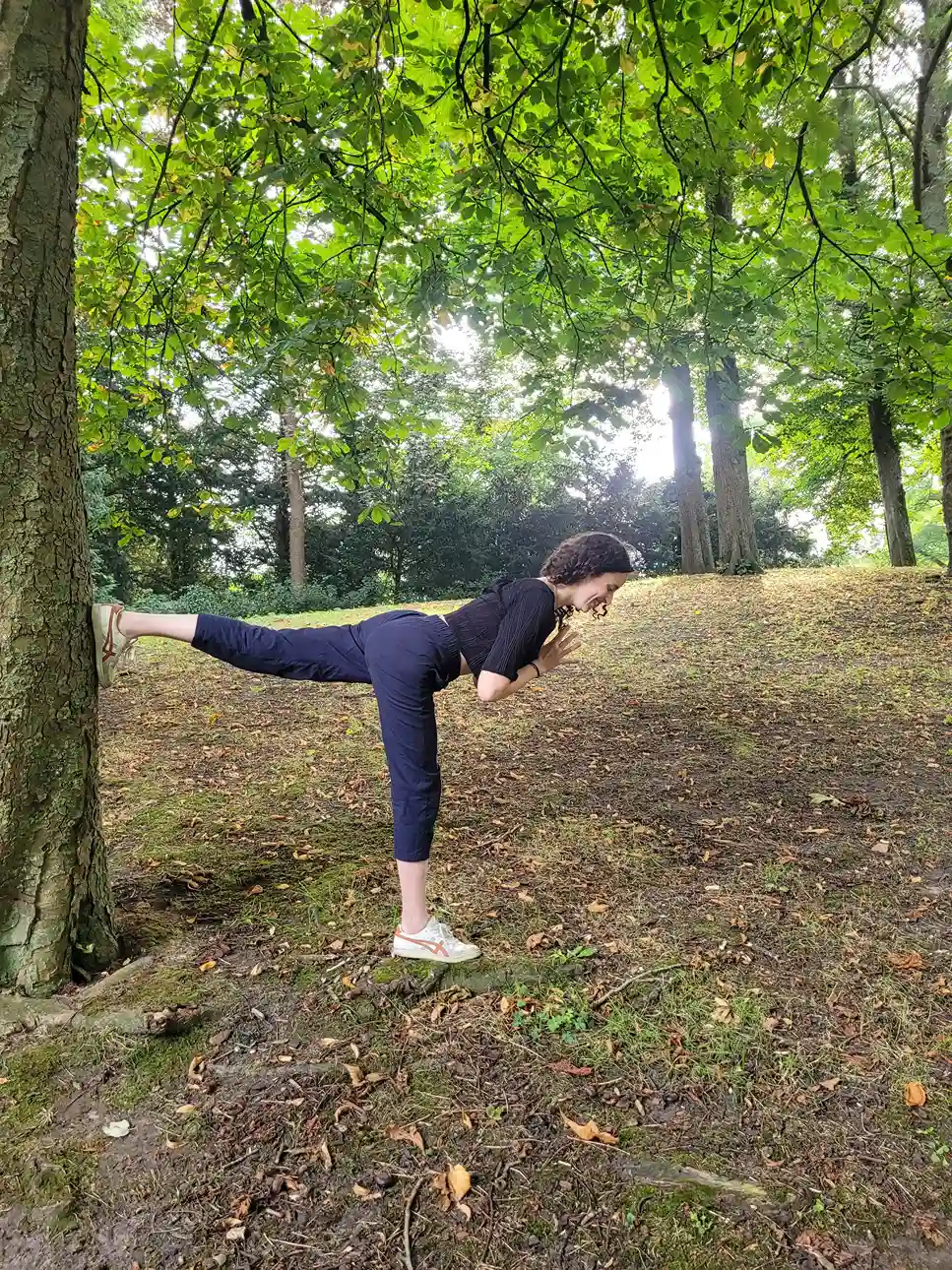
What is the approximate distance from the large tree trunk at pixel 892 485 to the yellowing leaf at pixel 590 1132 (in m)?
13.5

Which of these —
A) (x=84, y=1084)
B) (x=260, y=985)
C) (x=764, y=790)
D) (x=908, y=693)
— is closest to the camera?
(x=84, y=1084)

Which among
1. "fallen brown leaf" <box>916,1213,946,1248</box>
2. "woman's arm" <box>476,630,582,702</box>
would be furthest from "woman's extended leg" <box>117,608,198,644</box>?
"fallen brown leaf" <box>916,1213,946,1248</box>

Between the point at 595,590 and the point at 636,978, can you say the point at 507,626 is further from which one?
the point at 636,978

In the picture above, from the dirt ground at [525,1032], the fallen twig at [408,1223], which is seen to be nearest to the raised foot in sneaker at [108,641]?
the dirt ground at [525,1032]

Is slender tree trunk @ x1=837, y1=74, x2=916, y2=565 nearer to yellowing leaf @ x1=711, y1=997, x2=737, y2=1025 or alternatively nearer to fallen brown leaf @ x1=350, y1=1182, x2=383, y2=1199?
yellowing leaf @ x1=711, y1=997, x2=737, y2=1025

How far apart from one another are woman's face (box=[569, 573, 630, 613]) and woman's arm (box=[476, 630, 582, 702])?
A: 15 centimetres

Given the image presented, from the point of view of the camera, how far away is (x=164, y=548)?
21062 millimetres

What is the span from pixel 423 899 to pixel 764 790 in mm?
2745

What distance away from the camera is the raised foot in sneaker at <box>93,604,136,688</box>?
113 inches

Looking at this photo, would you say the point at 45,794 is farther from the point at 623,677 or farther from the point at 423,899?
the point at 623,677

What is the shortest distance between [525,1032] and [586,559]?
5.82 feet

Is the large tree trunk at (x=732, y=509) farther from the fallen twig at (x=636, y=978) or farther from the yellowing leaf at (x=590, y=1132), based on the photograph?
the yellowing leaf at (x=590, y=1132)

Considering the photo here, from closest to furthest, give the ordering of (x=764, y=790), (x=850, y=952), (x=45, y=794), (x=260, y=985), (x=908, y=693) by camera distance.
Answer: (x=45, y=794) < (x=260, y=985) < (x=850, y=952) < (x=764, y=790) < (x=908, y=693)

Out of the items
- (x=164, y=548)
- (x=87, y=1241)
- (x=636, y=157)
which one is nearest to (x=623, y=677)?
(x=636, y=157)
